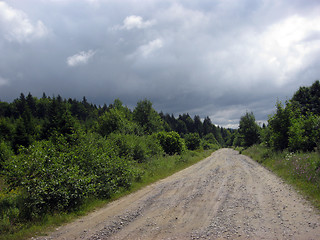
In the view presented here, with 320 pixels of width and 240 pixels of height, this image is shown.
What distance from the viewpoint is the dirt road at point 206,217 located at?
584 cm

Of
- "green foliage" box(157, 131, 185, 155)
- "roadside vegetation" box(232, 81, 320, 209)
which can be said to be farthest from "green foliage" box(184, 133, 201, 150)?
"roadside vegetation" box(232, 81, 320, 209)

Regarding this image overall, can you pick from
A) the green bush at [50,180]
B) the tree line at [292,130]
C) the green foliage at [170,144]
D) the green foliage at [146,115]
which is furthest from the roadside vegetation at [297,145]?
the green foliage at [146,115]

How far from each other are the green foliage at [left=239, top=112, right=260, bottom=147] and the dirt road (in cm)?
4316

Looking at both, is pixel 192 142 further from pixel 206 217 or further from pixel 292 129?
pixel 206 217

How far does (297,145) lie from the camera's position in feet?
62.3

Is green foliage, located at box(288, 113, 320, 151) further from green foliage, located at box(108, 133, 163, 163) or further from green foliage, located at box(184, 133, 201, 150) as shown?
green foliage, located at box(184, 133, 201, 150)

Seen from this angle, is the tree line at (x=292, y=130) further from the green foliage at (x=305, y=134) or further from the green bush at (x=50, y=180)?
the green bush at (x=50, y=180)

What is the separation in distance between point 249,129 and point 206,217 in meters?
48.1

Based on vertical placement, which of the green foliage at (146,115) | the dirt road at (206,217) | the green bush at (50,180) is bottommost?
the dirt road at (206,217)

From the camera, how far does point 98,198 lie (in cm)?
1027

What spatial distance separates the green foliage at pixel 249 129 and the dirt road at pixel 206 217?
43.2 metres

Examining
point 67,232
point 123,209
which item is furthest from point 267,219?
point 67,232

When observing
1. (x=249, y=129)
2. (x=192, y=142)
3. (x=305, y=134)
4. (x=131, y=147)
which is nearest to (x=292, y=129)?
(x=305, y=134)

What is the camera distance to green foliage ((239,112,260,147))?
5050cm
